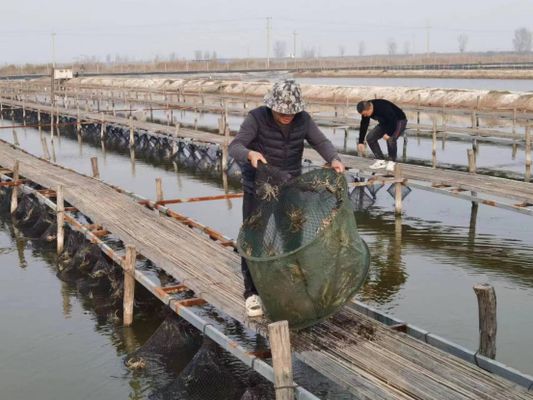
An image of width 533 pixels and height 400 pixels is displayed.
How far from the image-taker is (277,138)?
696cm

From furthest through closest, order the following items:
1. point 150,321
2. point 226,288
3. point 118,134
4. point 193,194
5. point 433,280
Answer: point 118,134 → point 193,194 → point 433,280 → point 150,321 → point 226,288

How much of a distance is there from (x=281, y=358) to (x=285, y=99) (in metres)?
2.40

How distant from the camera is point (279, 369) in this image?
600 cm

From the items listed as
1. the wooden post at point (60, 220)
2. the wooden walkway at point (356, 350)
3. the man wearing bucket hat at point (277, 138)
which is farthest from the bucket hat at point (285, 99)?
the wooden post at point (60, 220)

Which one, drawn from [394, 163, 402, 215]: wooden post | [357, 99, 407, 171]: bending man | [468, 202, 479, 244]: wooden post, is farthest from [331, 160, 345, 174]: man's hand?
[394, 163, 402, 215]: wooden post

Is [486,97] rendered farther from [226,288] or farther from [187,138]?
[226,288]

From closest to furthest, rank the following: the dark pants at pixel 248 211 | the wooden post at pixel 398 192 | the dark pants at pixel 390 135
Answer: the dark pants at pixel 248 211 < the dark pants at pixel 390 135 < the wooden post at pixel 398 192

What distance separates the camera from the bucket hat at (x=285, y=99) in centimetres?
661

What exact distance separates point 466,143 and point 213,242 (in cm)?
2342

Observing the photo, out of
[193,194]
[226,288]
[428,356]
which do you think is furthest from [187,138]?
[428,356]

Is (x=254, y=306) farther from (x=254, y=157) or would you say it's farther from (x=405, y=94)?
(x=405, y=94)

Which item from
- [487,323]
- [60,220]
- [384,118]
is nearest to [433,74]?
[384,118]

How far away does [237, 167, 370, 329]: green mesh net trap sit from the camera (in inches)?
261

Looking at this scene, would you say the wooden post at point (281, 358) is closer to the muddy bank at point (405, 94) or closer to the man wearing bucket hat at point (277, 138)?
the man wearing bucket hat at point (277, 138)
